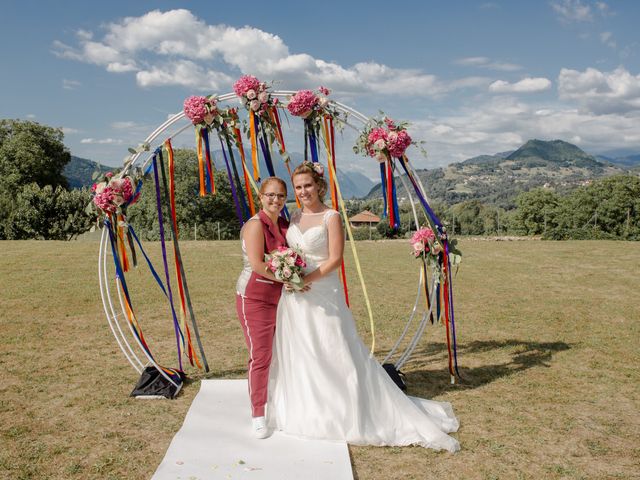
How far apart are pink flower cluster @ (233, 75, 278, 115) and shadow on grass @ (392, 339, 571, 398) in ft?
12.2

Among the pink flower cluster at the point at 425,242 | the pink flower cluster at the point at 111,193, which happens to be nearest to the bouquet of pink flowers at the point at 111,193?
the pink flower cluster at the point at 111,193

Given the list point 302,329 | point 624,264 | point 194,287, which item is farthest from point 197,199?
point 302,329

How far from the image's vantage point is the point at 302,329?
4.49 meters

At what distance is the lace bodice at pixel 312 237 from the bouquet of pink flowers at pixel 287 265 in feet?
0.67

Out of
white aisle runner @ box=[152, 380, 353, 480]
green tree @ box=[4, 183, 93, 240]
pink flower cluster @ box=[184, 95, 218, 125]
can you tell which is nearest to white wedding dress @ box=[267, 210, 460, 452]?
white aisle runner @ box=[152, 380, 353, 480]

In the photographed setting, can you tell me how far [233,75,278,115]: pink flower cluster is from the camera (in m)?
5.40

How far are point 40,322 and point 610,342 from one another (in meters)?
9.77

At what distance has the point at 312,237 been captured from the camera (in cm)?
449

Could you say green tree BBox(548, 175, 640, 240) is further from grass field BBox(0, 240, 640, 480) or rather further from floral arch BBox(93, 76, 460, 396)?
floral arch BBox(93, 76, 460, 396)

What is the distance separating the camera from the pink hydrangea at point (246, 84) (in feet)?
17.7

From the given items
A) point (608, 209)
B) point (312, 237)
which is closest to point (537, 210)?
point (608, 209)

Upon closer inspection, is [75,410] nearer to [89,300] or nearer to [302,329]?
[302,329]

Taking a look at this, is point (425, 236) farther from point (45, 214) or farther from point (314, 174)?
point (45, 214)

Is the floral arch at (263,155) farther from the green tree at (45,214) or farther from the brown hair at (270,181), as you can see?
the green tree at (45,214)
